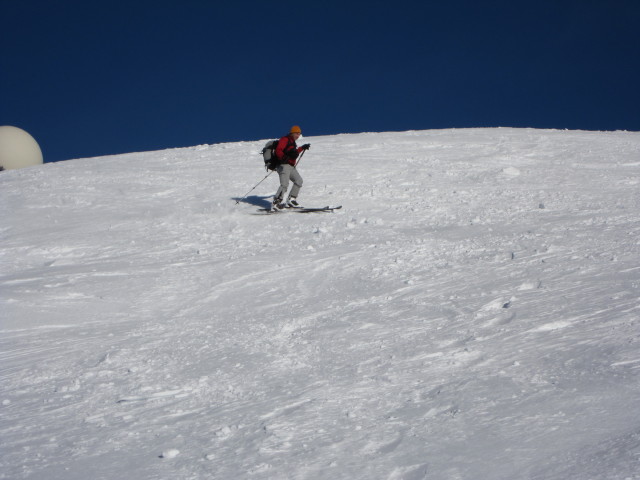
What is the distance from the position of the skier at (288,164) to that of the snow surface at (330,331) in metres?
0.71

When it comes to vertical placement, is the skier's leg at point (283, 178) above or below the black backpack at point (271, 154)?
below

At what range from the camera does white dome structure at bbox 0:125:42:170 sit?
94.5 feet

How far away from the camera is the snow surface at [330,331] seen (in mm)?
4133

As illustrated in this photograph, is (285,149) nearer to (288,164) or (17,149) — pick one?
(288,164)

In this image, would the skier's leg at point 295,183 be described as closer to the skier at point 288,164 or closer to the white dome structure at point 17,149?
the skier at point 288,164

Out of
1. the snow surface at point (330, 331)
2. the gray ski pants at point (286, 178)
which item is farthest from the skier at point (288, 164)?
the snow surface at point (330, 331)

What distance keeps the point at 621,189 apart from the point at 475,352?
28.3 feet

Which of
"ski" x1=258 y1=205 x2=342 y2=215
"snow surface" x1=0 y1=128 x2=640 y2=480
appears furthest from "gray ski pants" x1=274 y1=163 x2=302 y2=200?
"snow surface" x1=0 y1=128 x2=640 y2=480

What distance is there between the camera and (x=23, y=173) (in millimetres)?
17531

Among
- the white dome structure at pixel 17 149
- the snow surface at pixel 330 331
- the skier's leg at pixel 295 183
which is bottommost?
the snow surface at pixel 330 331

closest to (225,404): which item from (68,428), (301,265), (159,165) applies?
(68,428)

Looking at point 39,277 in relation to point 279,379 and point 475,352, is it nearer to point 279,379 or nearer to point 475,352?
point 279,379

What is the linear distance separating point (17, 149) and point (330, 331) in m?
27.1

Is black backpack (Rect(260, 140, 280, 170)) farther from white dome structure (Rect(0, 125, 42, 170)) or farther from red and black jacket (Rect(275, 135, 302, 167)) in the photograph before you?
white dome structure (Rect(0, 125, 42, 170))
